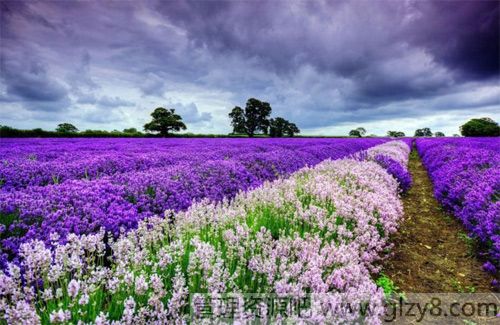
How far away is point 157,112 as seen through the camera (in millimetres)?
57344

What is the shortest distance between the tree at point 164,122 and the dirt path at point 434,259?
52.7 metres

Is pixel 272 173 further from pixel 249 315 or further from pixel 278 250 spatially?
pixel 249 315

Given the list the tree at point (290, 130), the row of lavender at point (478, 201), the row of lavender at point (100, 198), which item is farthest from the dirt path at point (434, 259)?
the tree at point (290, 130)

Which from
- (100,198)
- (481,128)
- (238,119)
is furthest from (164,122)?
(481,128)

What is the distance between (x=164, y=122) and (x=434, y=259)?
54604 millimetres

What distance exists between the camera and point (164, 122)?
5503cm

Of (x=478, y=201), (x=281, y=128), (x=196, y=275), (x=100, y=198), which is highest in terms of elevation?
(x=281, y=128)

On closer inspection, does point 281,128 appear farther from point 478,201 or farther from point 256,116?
point 478,201

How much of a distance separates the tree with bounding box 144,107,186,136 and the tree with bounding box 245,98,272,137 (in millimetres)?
13797

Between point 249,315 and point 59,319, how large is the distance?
1011mm

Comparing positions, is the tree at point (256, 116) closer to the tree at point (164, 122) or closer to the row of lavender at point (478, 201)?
the tree at point (164, 122)

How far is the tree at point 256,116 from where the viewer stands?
62188 mm

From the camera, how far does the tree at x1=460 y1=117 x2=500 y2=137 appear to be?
59.0 meters

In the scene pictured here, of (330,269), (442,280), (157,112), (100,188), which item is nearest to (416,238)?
(442,280)
